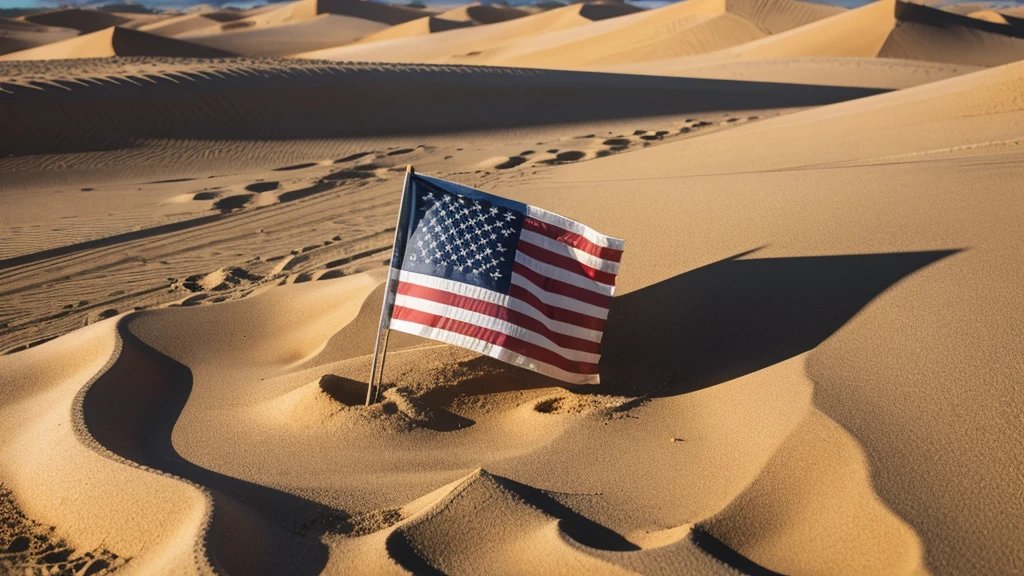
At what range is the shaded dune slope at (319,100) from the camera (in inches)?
536

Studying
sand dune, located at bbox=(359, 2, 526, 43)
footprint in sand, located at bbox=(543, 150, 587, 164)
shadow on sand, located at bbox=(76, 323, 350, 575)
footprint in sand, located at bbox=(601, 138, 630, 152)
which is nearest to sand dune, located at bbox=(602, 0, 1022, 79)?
footprint in sand, located at bbox=(601, 138, 630, 152)

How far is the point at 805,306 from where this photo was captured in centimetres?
448

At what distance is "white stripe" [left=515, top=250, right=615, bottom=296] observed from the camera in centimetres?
415

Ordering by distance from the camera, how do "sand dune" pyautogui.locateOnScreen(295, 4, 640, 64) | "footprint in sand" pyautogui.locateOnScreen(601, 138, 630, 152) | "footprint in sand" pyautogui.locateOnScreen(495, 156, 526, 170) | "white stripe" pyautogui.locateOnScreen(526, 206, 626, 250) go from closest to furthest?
1. "white stripe" pyautogui.locateOnScreen(526, 206, 626, 250)
2. "footprint in sand" pyautogui.locateOnScreen(495, 156, 526, 170)
3. "footprint in sand" pyautogui.locateOnScreen(601, 138, 630, 152)
4. "sand dune" pyautogui.locateOnScreen(295, 4, 640, 64)

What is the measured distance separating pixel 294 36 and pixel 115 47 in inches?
821

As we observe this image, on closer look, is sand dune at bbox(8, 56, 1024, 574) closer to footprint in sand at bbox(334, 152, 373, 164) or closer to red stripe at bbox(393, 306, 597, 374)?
red stripe at bbox(393, 306, 597, 374)

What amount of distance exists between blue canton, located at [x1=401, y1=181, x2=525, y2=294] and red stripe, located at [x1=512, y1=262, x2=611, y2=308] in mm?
67

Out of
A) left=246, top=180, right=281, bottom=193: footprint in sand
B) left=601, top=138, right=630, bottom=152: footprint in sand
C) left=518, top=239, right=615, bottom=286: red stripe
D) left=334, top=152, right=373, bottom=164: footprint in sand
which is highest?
left=518, top=239, right=615, bottom=286: red stripe

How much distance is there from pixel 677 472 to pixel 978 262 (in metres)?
2.27

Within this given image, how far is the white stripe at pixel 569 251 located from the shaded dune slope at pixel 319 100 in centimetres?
1103

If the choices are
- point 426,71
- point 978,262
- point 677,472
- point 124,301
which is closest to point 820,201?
point 978,262

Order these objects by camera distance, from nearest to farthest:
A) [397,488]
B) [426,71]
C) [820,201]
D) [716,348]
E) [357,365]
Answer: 1. [397,488]
2. [716,348]
3. [357,365]
4. [820,201]
5. [426,71]

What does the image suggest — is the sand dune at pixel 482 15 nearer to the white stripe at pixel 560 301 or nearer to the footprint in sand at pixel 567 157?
the footprint in sand at pixel 567 157

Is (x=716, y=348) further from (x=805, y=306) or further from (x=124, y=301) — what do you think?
(x=124, y=301)
